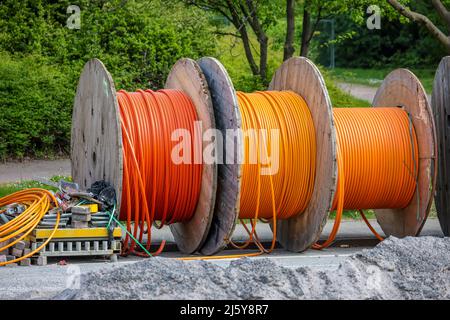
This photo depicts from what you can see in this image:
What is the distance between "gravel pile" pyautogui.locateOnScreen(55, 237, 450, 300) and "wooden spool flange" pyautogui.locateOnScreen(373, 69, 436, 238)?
2.67 metres

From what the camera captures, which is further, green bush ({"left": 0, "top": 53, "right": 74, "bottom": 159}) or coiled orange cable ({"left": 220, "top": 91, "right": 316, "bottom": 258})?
green bush ({"left": 0, "top": 53, "right": 74, "bottom": 159})

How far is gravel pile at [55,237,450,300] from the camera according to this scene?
21.3ft

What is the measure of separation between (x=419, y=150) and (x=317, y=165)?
129 cm

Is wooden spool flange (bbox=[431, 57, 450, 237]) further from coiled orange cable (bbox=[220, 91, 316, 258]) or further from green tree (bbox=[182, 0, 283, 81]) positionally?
green tree (bbox=[182, 0, 283, 81])

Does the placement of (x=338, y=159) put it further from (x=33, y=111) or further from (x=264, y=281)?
(x=33, y=111)

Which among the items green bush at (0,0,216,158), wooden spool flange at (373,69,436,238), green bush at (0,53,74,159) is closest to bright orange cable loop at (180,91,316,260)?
wooden spool flange at (373,69,436,238)

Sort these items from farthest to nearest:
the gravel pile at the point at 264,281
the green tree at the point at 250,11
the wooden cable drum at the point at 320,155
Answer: the green tree at the point at 250,11, the wooden cable drum at the point at 320,155, the gravel pile at the point at 264,281

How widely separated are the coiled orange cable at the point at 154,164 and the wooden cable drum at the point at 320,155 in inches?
12.3

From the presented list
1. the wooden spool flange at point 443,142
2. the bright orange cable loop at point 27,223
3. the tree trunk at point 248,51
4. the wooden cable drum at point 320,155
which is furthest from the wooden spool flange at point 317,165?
the tree trunk at point 248,51

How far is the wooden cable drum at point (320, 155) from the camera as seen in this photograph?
949cm

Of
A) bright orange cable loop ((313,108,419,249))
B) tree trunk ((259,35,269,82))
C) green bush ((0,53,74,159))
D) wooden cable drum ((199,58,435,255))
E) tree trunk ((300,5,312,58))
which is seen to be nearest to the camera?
wooden cable drum ((199,58,435,255))

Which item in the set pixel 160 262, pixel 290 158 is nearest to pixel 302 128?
pixel 290 158

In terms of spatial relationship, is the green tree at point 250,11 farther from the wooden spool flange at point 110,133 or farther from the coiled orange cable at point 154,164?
the coiled orange cable at point 154,164

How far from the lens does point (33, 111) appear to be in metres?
15.6
